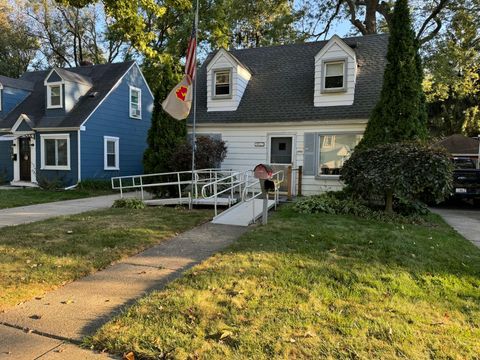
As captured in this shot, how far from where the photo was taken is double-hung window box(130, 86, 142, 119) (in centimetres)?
1789

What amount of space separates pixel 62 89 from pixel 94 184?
459 centimetres

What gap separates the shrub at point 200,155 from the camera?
1116 cm

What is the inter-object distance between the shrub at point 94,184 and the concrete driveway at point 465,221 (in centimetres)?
1288

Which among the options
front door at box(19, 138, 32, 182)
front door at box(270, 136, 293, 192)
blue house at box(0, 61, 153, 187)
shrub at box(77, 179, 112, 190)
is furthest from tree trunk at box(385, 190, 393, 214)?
front door at box(19, 138, 32, 182)

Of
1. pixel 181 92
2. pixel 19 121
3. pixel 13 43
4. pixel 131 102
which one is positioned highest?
pixel 13 43

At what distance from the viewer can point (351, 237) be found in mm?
6059

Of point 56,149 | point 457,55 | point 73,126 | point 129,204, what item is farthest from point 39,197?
point 457,55

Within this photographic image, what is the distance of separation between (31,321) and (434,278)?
4.30 meters

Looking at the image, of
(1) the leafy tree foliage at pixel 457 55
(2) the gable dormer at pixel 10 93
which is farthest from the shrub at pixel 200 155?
(1) the leafy tree foliage at pixel 457 55

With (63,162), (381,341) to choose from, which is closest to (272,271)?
(381,341)

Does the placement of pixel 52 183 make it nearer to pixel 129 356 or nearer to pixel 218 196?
pixel 218 196

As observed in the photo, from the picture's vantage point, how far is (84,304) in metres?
3.46

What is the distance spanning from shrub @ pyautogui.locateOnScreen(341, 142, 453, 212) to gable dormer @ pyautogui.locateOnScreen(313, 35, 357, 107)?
418 cm

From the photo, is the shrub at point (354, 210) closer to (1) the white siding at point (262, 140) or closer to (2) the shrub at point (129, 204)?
(1) the white siding at point (262, 140)
